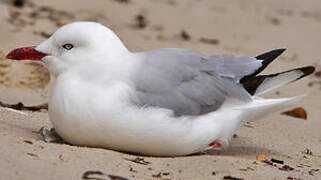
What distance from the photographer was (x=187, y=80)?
3.99 meters

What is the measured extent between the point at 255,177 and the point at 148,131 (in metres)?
0.62

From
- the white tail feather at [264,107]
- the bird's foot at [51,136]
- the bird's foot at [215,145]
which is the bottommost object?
the bird's foot at [215,145]

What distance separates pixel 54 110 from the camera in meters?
3.87

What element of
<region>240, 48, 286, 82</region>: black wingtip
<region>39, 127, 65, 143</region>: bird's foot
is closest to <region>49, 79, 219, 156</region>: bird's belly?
<region>39, 127, 65, 143</region>: bird's foot

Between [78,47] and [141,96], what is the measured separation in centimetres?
47

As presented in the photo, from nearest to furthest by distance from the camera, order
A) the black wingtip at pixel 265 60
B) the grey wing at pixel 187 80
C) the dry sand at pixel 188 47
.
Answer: the dry sand at pixel 188 47 → the grey wing at pixel 187 80 → the black wingtip at pixel 265 60

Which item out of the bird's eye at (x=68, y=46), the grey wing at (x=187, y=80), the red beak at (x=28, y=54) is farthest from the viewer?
the red beak at (x=28, y=54)

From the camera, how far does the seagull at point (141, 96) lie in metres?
3.75

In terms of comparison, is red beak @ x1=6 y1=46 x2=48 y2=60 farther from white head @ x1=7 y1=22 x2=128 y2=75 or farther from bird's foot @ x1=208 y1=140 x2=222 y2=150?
bird's foot @ x1=208 y1=140 x2=222 y2=150

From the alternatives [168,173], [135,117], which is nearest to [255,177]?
[168,173]

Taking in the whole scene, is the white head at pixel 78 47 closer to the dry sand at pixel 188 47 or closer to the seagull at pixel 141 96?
the seagull at pixel 141 96

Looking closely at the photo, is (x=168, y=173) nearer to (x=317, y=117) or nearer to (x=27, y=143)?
(x=27, y=143)

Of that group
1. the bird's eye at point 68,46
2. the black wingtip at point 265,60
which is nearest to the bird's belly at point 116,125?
the bird's eye at point 68,46

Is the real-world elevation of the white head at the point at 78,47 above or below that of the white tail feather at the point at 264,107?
above
